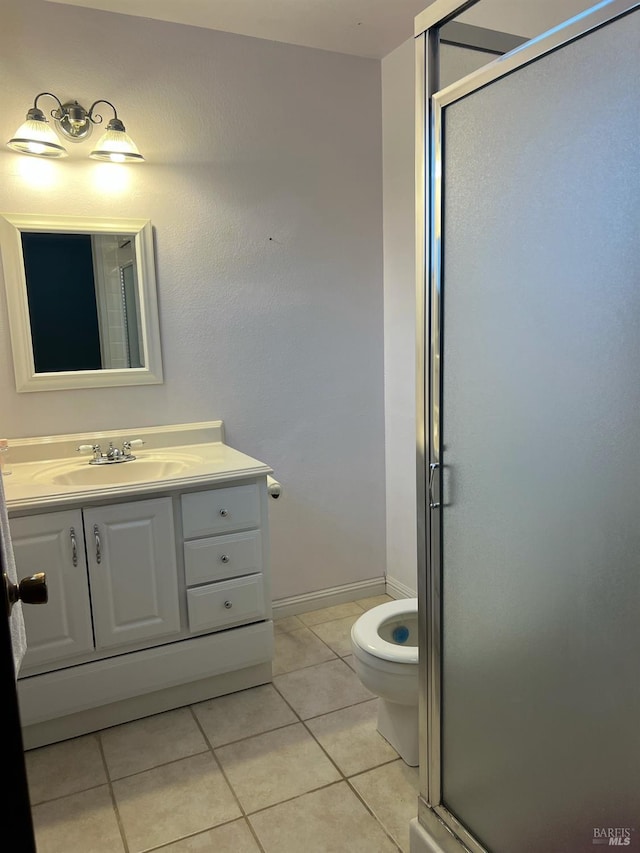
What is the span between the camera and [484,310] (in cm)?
127

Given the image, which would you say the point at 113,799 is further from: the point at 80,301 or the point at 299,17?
the point at 299,17

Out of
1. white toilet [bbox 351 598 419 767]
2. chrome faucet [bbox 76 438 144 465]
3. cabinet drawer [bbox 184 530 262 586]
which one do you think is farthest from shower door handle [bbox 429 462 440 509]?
chrome faucet [bbox 76 438 144 465]

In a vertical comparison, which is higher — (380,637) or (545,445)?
(545,445)

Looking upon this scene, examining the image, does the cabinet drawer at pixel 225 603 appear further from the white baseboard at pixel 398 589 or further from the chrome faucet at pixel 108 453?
the white baseboard at pixel 398 589

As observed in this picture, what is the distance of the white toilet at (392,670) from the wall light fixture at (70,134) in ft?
6.01

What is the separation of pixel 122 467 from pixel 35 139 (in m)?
1.15

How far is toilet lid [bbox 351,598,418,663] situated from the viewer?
6.03 ft

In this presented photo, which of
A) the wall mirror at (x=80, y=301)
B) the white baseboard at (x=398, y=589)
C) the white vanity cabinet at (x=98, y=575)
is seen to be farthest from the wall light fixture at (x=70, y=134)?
the white baseboard at (x=398, y=589)

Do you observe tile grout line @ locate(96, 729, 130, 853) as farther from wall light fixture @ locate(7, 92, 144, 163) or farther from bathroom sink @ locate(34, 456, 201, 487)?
wall light fixture @ locate(7, 92, 144, 163)

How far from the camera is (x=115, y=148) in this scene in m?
2.26

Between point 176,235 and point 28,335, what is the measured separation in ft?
2.21

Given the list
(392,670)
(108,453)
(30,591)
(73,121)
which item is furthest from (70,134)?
(392,670)

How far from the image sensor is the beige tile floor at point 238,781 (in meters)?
1.69

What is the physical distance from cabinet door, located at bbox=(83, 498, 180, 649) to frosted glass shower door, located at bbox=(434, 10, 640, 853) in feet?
3.42
